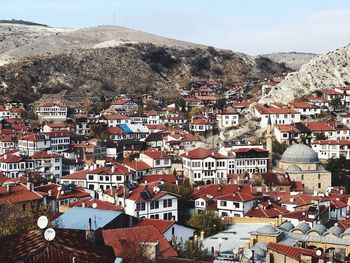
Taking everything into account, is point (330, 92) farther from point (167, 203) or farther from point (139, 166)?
point (167, 203)

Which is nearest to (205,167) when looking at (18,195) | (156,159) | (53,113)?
(156,159)

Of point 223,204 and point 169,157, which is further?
point 169,157

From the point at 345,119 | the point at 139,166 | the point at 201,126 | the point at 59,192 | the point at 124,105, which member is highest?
the point at 124,105

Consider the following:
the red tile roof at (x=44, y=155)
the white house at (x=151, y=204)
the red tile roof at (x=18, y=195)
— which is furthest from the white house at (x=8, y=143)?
the white house at (x=151, y=204)

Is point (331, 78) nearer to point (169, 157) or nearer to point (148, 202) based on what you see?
point (169, 157)

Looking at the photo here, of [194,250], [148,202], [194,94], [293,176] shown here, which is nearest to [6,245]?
[194,250]

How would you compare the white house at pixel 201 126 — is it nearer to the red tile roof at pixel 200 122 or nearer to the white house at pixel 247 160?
the red tile roof at pixel 200 122
